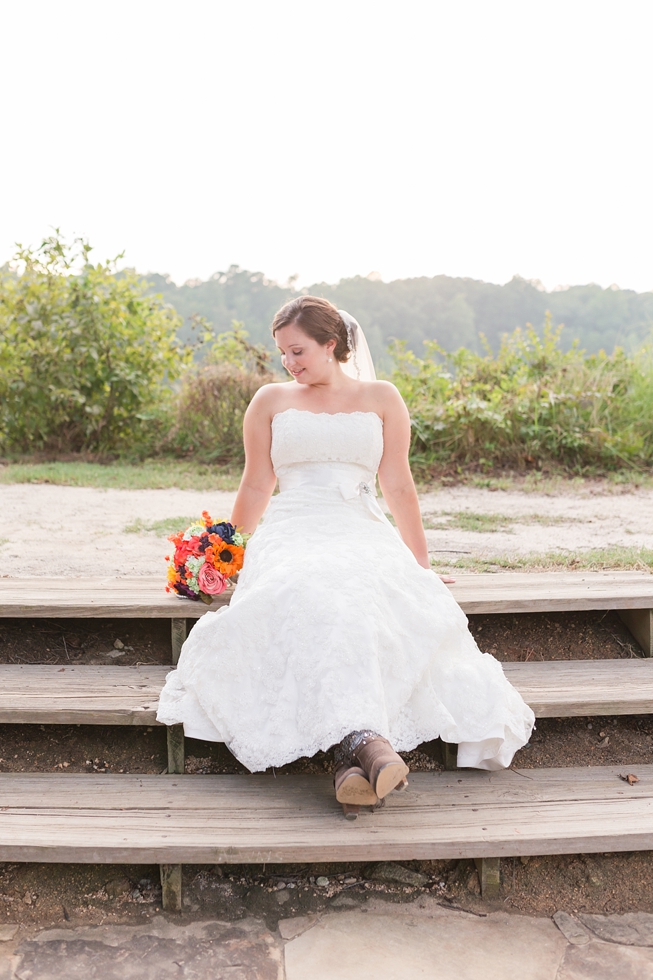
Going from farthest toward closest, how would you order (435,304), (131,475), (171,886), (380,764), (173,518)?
(435,304) → (131,475) → (173,518) → (171,886) → (380,764)

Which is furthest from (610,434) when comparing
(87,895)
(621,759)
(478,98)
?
(87,895)

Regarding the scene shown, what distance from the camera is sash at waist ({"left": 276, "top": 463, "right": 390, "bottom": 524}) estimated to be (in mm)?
2691

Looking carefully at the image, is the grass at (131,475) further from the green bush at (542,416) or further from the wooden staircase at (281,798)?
the wooden staircase at (281,798)

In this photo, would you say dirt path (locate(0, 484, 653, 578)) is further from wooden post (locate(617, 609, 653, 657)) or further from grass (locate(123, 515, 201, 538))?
wooden post (locate(617, 609, 653, 657))

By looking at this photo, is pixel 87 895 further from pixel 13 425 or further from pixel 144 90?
pixel 144 90

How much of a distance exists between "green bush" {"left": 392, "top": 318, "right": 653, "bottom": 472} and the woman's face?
4344 mm

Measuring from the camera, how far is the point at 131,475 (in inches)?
269

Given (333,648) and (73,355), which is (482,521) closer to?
(333,648)

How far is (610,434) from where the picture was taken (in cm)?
716

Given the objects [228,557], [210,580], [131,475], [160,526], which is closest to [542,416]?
[131,475]

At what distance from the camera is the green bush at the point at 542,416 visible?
712cm

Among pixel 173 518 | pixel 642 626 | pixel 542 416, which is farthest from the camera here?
pixel 542 416

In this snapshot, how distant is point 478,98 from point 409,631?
8.18 m

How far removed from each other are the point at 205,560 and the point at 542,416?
17.9 ft
